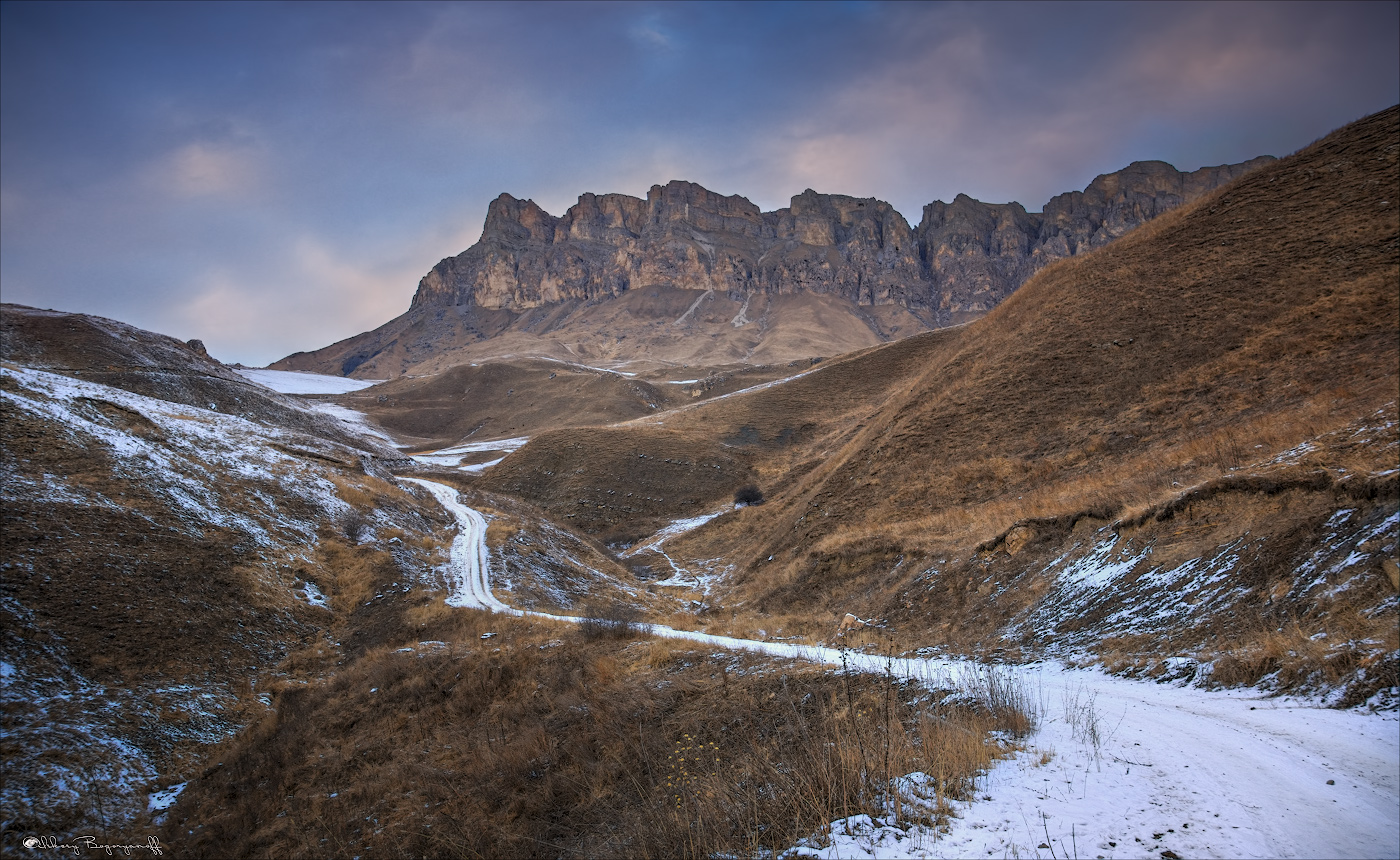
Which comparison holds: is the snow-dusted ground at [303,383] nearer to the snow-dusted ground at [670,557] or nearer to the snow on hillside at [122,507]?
the snow on hillside at [122,507]

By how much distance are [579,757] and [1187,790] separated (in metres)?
6.63

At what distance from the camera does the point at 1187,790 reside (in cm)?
413

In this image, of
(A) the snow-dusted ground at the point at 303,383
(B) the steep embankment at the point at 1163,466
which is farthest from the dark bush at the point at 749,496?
(A) the snow-dusted ground at the point at 303,383

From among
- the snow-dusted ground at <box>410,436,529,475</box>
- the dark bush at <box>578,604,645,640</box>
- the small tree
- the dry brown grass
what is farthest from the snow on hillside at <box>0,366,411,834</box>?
the snow-dusted ground at <box>410,436,529,475</box>

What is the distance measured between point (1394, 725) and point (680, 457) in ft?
161

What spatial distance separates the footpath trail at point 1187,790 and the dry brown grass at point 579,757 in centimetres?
36

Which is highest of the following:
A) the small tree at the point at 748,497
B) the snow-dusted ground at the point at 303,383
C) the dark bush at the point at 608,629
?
the snow-dusted ground at the point at 303,383

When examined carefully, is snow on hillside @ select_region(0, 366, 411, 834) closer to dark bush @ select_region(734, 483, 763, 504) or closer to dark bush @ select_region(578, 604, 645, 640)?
dark bush @ select_region(578, 604, 645, 640)

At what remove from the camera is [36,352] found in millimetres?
44219

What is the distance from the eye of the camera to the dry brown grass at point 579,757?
4852 millimetres

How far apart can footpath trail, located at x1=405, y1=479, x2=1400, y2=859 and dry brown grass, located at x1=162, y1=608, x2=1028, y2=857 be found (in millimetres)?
358

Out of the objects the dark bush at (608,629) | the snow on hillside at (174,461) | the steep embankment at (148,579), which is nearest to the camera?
the steep embankment at (148,579)

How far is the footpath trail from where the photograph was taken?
3.52m

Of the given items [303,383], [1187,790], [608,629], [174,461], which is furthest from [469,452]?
[303,383]
